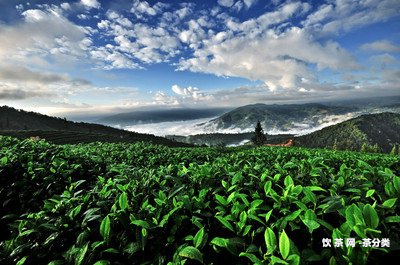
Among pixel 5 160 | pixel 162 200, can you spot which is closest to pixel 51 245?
pixel 162 200

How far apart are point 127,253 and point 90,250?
0.99 feet

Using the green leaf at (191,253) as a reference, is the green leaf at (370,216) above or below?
above

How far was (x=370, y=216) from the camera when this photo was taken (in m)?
1.90

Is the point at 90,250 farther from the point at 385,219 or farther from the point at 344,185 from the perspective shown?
the point at 344,185

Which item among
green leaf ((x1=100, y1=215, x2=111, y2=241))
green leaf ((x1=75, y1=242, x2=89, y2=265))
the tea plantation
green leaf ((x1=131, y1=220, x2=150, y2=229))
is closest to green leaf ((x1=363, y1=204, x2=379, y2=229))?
the tea plantation

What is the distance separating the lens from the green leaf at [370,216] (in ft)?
6.12

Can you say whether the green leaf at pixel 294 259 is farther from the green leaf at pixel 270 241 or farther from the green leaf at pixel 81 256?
the green leaf at pixel 81 256

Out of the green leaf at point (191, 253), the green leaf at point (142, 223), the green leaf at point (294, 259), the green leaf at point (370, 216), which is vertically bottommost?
the green leaf at point (191, 253)

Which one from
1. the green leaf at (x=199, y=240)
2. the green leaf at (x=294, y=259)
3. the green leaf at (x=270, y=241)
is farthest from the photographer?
the green leaf at (x=199, y=240)

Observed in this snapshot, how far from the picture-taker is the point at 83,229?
8.23 feet

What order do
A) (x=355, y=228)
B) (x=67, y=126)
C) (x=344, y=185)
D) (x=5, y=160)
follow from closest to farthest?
(x=355, y=228)
(x=344, y=185)
(x=5, y=160)
(x=67, y=126)

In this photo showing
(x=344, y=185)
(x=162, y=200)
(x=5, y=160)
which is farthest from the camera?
(x=5, y=160)

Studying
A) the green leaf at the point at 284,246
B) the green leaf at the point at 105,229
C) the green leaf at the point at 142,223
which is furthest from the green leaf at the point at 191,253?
the green leaf at the point at 105,229

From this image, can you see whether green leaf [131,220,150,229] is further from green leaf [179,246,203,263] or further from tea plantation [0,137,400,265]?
green leaf [179,246,203,263]
